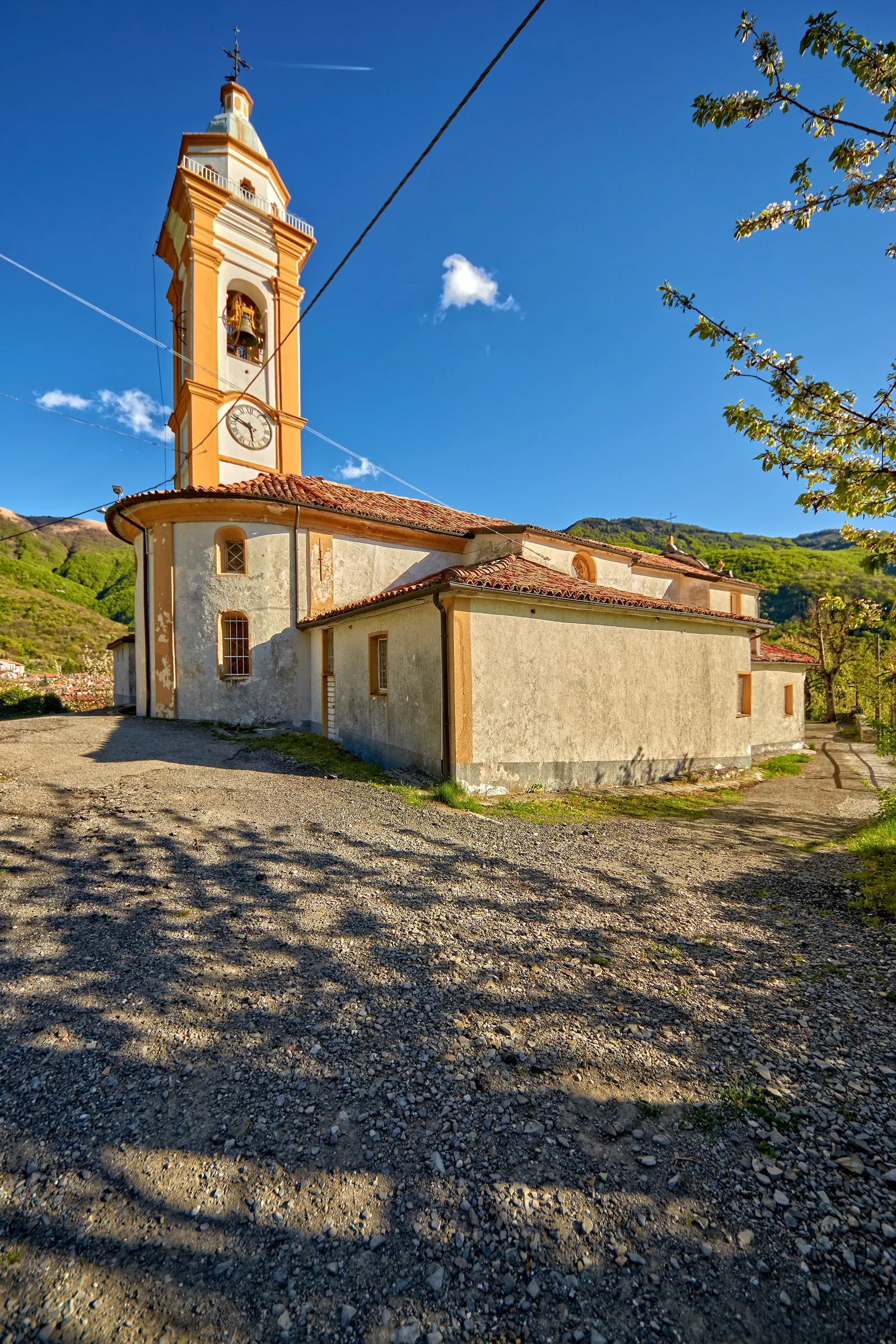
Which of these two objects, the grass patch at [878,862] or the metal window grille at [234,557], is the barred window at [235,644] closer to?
the metal window grille at [234,557]

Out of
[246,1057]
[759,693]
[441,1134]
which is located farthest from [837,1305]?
[759,693]

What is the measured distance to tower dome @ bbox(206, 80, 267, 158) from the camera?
60.4 feet

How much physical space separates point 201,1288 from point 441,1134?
37.3 inches

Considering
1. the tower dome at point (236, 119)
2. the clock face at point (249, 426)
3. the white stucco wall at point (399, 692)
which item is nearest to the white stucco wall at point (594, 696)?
the white stucco wall at point (399, 692)

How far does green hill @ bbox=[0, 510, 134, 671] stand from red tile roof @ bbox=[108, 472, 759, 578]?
418 centimetres

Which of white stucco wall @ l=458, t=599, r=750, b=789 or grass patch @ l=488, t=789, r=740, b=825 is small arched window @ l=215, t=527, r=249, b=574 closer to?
white stucco wall @ l=458, t=599, r=750, b=789

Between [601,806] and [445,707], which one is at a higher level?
[445,707]

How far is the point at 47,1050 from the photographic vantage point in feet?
8.75

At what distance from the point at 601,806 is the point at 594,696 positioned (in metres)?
2.29

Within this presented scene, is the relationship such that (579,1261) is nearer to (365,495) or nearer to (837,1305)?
(837,1305)

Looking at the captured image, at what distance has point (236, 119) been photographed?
736 inches

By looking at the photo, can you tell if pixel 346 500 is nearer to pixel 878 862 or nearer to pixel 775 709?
pixel 878 862

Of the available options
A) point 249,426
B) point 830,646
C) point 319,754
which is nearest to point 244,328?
point 249,426

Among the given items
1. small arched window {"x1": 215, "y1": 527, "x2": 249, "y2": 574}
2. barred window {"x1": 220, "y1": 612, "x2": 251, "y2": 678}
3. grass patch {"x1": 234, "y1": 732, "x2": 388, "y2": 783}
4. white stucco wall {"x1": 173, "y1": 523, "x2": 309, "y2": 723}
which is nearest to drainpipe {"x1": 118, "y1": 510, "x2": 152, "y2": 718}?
white stucco wall {"x1": 173, "y1": 523, "x2": 309, "y2": 723}
